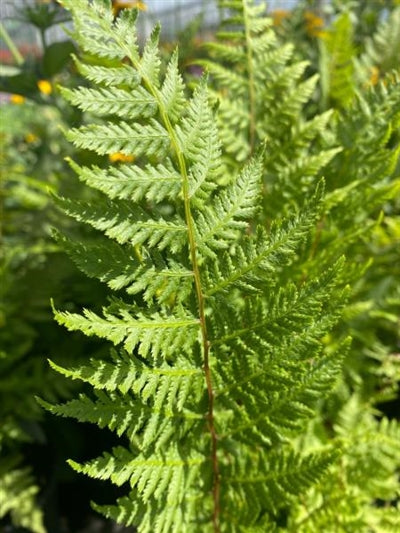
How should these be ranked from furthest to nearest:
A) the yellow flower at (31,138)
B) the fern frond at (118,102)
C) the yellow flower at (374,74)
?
the yellow flower at (31,138) → the yellow flower at (374,74) → the fern frond at (118,102)

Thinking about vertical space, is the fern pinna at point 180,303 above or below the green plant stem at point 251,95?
below

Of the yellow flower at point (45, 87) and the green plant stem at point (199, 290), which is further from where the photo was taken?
the yellow flower at point (45, 87)

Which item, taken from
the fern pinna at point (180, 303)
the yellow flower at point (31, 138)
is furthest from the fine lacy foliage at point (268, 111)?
the yellow flower at point (31, 138)

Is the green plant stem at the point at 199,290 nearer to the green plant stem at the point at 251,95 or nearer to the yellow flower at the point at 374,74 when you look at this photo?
the green plant stem at the point at 251,95

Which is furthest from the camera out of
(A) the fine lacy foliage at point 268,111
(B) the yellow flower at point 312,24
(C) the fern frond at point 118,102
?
(B) the yellow flower at point 312,24

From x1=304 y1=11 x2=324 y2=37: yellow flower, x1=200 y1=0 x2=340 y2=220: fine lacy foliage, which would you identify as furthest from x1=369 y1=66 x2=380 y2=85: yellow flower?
x1=200 y1=0 x2=340 y2=220: fine lacy foliage

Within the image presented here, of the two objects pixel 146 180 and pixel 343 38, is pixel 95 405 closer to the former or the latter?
pixel 146 180

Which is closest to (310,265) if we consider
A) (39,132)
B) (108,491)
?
(108,491)

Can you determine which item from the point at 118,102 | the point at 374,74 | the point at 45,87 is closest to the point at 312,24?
the point at 374,74
